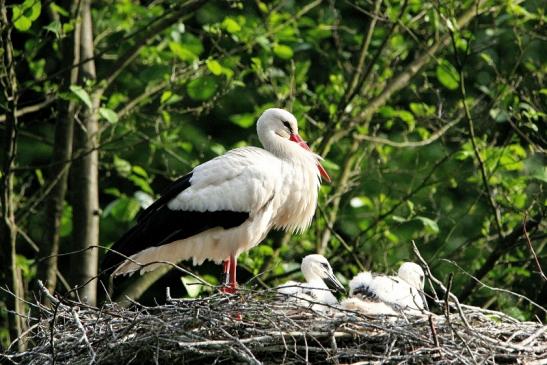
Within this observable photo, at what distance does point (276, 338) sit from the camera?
6984mm

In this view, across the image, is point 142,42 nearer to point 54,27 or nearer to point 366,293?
point 54,27

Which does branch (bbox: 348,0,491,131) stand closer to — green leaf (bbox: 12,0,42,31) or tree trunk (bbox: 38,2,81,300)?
tree trunk (bbox: 38,2,81,300)

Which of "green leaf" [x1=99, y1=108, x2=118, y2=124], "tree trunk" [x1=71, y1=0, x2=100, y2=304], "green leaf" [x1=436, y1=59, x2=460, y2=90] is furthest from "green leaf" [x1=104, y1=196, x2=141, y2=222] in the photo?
"green leaf" [x1=436, y1=59, x2=460, y2=90]

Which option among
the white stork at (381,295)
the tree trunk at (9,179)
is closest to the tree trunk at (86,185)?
the tree trunk at (9,179)

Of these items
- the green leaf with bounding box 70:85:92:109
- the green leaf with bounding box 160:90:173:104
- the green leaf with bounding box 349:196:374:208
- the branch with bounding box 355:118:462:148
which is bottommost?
the green leaf with bounding box 349:196:374:208

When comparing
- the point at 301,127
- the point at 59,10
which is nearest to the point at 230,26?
the point at 301,127

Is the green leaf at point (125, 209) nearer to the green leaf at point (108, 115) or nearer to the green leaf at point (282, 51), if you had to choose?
the green leaf at point (108, 115)

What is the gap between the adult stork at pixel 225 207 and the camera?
896 centimetres

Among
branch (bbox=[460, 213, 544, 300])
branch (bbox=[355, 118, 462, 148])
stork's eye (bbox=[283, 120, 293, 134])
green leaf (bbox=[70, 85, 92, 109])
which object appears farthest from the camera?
branch (bbox=[355, 118, 462, 148])

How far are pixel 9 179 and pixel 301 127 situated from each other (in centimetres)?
235

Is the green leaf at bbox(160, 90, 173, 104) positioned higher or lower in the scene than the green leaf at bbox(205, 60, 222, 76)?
lower

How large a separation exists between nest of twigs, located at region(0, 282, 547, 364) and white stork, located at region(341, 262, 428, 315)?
1.60 ft

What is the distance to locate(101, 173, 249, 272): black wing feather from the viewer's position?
8.95 meters

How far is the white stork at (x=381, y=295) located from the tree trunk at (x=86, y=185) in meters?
2.21
